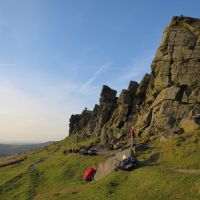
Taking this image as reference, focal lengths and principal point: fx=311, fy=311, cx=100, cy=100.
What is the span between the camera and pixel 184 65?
7500 cm

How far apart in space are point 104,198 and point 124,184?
3.90m

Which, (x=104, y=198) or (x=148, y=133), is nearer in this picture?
(x=104, y=198)

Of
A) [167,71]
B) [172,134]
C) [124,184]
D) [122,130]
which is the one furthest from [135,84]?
[124,184]

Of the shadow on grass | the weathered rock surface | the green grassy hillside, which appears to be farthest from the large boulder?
the weathered rock surface

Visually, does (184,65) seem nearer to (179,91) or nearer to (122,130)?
(179,91)

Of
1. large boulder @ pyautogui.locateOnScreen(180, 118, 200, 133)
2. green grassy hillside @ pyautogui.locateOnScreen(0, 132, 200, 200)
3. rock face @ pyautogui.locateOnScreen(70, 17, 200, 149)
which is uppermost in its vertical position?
rock face @ pyautogui.locateOnScreen(70, 17, 200, 149)

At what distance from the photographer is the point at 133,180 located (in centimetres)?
3481

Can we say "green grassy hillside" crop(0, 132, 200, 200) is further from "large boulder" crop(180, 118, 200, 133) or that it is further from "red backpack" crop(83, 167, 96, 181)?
"large boulder" crop(180, 118, 200, 133)

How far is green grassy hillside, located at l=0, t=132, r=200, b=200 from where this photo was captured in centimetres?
2952

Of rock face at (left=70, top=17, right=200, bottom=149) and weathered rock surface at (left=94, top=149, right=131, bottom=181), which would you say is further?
rock face at (left=70, top=17, right=200, bottom=149)

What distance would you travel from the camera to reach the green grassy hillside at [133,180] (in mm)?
29516

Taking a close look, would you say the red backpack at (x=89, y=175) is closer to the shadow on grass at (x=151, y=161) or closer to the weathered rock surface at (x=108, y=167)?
the weathered rock surface at (x=108, y=167)

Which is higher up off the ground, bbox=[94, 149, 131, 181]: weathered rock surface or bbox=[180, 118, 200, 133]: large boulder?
bbox=[180, 118, 200, 133]: large boulder

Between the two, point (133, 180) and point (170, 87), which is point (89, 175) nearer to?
point (133, 180)
